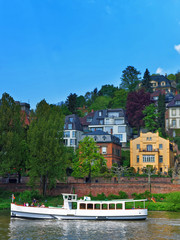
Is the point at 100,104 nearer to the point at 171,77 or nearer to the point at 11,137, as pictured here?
the point at 171,77

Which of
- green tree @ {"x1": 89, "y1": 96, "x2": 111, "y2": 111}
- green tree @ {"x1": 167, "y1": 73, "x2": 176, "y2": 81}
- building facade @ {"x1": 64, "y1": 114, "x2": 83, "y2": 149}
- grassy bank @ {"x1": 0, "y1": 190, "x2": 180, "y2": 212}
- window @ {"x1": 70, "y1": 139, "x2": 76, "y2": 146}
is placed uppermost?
green tree @ {"x1": 167, "y1": 73, "x2": 176, "y2": 81}

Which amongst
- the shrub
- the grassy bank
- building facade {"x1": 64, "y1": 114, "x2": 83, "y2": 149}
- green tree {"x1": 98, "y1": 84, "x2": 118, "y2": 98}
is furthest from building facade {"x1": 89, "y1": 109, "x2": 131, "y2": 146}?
green tree {"x1": 98, "y1": 84, "x2": 118, "y2": 98}

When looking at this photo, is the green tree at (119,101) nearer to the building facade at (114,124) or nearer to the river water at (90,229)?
the building facade at (114,124)

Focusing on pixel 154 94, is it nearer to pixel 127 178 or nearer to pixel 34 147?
pixel 127 178

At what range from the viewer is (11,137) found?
63.0 m

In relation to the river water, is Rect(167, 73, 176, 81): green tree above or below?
above

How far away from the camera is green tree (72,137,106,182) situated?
71062mm

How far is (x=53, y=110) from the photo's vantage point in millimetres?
69625

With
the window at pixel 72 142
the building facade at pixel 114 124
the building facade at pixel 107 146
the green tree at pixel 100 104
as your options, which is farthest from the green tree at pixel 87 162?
the green tree at pixel 100 104

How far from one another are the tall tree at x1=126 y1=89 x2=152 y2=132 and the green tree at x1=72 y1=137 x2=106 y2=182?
112 feet

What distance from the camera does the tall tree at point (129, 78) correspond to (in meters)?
151

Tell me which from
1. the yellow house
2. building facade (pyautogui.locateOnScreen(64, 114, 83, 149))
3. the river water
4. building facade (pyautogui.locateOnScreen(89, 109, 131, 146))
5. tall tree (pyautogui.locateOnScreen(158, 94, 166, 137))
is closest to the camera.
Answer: the river water

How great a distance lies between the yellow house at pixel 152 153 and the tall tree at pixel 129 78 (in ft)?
212

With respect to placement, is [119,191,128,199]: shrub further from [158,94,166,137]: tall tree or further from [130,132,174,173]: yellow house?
[158,94,166,137]: tall tree
